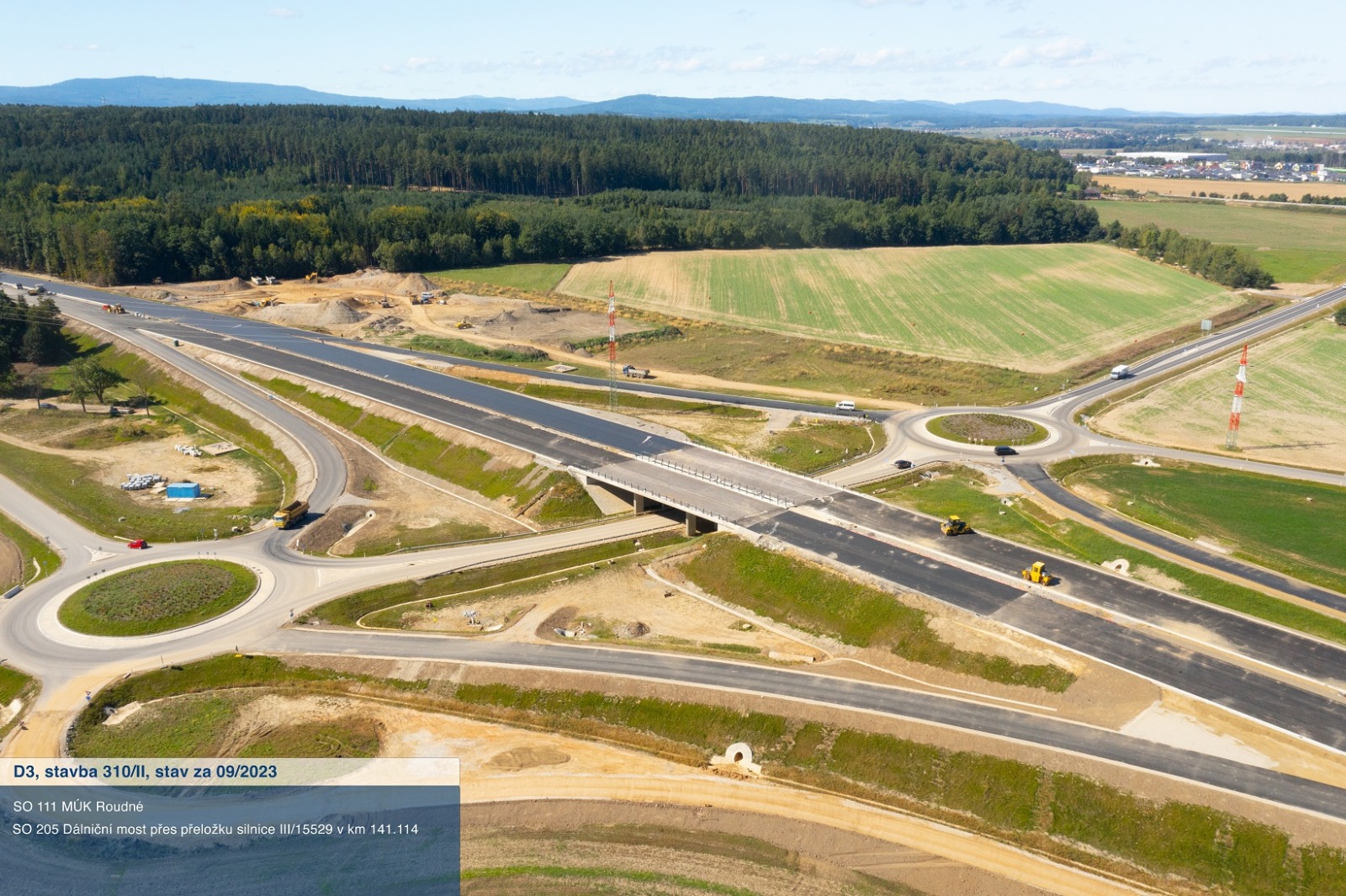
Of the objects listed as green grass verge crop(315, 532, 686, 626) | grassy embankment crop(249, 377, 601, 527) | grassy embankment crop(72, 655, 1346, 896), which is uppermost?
grassy embankment crop(249, 377, 601, 527)

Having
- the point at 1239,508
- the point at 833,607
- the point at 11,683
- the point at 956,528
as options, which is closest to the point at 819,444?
the point at 956,528

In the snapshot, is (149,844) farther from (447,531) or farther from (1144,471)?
(1144,471)

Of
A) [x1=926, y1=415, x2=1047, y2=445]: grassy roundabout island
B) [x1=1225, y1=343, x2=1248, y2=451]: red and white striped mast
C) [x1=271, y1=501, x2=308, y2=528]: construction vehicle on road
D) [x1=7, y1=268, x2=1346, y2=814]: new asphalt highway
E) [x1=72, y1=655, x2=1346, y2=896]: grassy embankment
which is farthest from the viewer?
[x1=926, y1=415, x2=1047, y2=445]: grassy roundabout island

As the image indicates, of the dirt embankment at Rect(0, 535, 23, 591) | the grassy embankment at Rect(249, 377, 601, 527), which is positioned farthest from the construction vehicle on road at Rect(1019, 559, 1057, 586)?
the dirt embankment at Rect(0, 535, 23, 591)

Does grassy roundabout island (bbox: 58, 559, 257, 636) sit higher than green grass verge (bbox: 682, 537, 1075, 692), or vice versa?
green grass verge (bbox: 682, 537, 1075, 692)

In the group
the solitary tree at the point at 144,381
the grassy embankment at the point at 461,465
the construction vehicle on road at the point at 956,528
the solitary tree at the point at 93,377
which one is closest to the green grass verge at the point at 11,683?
the grassy embankment at the point at 461,465
